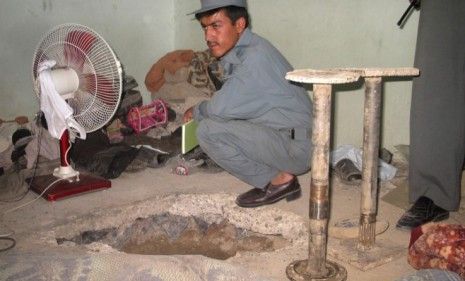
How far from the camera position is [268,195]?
3002 millimetres

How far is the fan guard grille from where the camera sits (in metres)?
2.88

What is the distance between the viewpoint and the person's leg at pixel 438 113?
2516mm

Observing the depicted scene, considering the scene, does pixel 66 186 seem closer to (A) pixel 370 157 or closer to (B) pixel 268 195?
(B) pixel 268 195

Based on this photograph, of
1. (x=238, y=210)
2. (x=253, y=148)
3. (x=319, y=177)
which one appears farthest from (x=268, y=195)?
(x=319, y=177)

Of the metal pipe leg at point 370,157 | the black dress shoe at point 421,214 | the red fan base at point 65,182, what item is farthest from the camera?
the red fan base at point 65,182

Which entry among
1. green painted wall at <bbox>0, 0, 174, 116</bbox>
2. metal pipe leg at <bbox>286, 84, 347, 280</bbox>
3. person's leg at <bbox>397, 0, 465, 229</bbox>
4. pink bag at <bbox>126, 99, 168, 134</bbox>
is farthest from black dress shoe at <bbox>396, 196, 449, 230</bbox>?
green painted wall at <bbox>0, 0, 174, 116</bbox>

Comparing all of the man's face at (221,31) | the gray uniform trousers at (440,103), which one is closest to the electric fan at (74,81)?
the man's face at (221,31)

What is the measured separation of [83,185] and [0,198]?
548mm

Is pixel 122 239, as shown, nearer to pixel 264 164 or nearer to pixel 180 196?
pixel 180 196

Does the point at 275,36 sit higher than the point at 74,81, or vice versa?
the point at 275,36

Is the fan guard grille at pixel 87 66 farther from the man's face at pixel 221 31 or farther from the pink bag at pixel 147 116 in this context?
the pink bag at pixel 147 116

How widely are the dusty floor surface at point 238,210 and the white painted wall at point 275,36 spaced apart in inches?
24.7

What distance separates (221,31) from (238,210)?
3.70ft

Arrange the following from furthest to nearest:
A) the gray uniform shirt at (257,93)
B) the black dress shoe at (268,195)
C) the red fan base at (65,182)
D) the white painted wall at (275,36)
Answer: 1. the white painted wall at (275,36)
2. the red fan base at (65,182)
3. the black dress shoe at (268,195)
4. the gray uniform shirt at (257,93)
